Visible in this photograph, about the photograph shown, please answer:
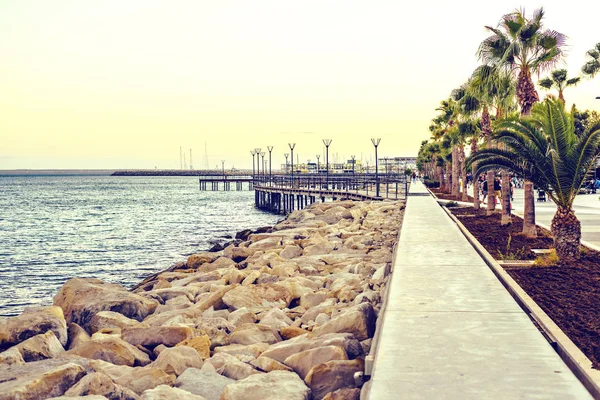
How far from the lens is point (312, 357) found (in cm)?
607

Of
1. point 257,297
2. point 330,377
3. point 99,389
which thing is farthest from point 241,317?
point 99,389

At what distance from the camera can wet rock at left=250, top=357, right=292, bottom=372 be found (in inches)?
241

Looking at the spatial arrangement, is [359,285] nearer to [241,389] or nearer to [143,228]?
[241,389]

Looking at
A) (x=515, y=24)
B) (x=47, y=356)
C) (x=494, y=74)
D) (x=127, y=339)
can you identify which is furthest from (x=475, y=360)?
(x=494, y=74)

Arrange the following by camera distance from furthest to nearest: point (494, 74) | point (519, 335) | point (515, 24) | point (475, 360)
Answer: point (494, 74), point (515, 24), point (519, 335), point (475, 360)

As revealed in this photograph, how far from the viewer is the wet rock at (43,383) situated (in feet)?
17.5

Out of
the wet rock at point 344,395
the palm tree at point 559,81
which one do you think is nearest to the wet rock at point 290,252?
the wet rock at point 344,395

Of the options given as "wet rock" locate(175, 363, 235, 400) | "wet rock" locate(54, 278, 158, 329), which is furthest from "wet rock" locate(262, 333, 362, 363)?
"wet rock" locate(54, 278, 158, 329)

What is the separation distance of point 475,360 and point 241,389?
6.44 ft

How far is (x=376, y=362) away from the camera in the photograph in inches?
205

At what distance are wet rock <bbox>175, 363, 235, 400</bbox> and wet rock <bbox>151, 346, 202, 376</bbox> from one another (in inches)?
9.5

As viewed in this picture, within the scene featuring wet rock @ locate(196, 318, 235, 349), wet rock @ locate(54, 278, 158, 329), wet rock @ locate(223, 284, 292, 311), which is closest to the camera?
wet rock @ locate(196, 318, 235, 349)

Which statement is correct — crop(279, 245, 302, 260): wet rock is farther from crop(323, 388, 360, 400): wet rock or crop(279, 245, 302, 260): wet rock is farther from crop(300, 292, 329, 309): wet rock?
crop(323, 388, 360, 400): wet rock

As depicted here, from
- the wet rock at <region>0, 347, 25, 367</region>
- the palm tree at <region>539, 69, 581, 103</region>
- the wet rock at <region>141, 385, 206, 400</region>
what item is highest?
the palm tree at <region>539, 69, 581, 103</region>
